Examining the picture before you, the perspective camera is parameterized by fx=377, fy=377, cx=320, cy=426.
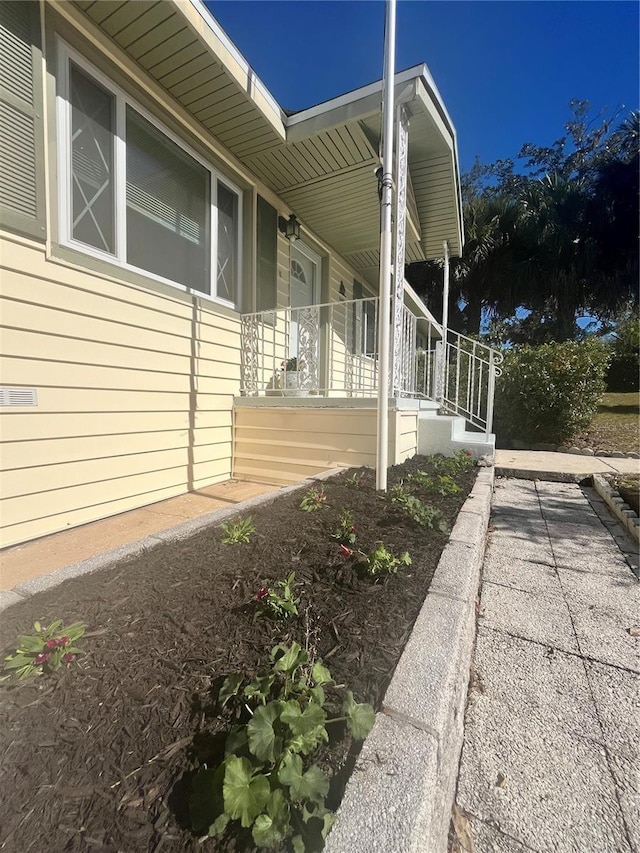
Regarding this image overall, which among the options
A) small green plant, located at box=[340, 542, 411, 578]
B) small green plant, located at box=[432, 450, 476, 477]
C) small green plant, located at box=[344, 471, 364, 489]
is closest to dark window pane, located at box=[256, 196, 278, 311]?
small green plant, located at box=[344, 471, 364, 489]

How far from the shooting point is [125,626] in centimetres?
125

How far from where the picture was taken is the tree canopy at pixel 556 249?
551 inches

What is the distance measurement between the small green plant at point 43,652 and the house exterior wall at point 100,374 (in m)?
1.77

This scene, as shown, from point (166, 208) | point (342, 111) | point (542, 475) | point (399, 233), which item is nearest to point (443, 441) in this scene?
point (542, 475)

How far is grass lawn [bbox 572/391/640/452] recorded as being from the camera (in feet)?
21.7

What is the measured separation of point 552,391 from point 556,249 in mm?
10795

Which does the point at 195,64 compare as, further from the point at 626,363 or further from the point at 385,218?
the point at 626,363

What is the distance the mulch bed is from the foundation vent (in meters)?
1.48

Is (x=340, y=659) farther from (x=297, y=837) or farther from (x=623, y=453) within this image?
(x=623, y=453)

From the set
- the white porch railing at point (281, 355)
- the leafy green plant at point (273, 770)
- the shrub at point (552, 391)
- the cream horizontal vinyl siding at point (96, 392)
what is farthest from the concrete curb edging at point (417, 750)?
the shrub at point (552, 391)

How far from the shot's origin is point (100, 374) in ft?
9.52

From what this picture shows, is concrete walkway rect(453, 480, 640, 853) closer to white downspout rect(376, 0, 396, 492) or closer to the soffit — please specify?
white downspout rect(376, 0, 396, 492)

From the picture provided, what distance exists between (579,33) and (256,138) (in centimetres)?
379

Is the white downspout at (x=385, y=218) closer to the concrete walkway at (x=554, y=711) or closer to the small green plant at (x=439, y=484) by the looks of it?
the small green plant at (x=439, y=484)
